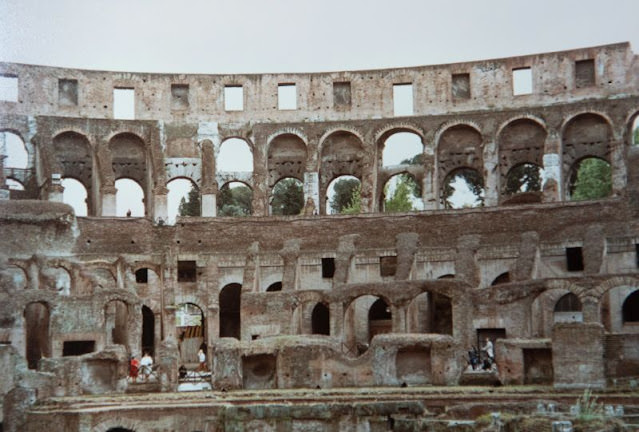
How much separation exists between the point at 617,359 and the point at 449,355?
18.1 feet

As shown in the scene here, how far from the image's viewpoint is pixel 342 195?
229 feet

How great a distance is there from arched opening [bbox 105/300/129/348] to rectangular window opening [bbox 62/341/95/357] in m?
1.04

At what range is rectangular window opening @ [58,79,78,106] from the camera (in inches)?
1943

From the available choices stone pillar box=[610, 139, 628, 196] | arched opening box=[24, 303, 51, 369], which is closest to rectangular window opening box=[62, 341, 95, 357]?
arched opening box=[24, 303, 51, 369]

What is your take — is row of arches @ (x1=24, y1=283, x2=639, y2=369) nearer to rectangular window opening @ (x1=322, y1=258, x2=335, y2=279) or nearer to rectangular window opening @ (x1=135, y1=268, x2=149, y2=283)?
rectangular window opening @ (x1=135, y1=268, x2=149, y2=283)

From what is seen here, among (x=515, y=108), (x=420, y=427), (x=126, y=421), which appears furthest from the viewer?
(x=515, y=108)

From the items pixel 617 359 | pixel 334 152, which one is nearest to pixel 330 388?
pixel 617 359

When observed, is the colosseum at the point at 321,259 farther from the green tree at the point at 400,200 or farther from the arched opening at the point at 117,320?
the green tree at the point at 400,200

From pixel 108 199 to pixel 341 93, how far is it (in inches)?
532

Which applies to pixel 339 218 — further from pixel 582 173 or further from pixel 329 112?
pixel 582 173

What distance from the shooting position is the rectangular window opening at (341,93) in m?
50.6

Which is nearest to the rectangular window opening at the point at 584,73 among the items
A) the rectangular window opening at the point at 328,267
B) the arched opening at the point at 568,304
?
the arched opening at the point at 568,304

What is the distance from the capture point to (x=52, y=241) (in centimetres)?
4081

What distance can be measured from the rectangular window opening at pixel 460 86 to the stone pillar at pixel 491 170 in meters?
3.77
